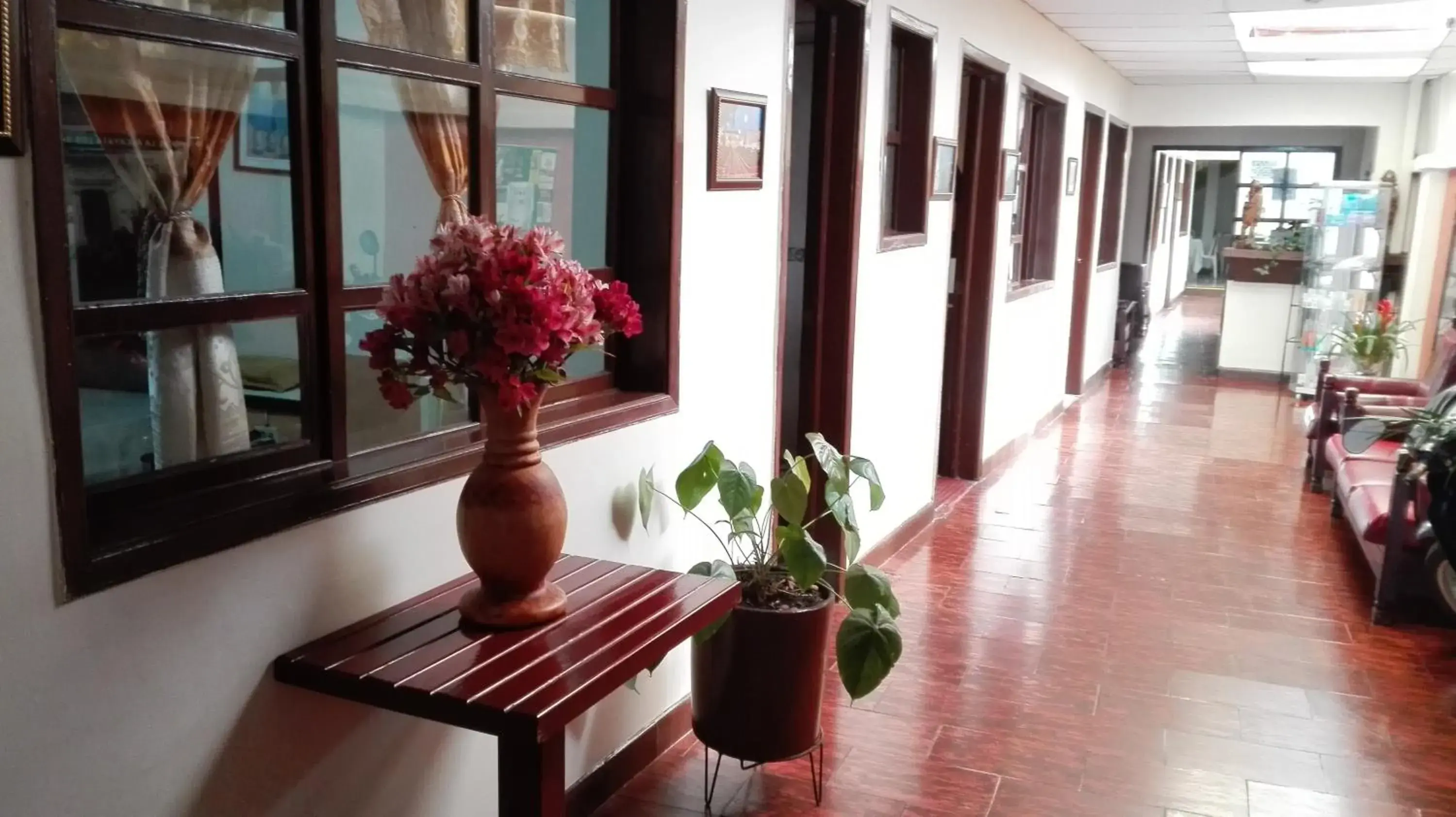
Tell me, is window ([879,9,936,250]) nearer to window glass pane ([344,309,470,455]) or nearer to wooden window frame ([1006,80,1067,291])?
wooden window frame ([1006,80,1067,291])

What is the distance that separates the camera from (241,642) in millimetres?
1670

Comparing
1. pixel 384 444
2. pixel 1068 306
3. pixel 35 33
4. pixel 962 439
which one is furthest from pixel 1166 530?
pixel 35 33

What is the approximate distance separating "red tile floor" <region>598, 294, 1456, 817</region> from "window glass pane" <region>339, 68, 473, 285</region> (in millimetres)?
1397

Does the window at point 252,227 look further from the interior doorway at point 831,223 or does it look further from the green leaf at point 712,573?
the interior doorway at point 831,223

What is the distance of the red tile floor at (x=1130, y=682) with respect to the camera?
9.32 ft

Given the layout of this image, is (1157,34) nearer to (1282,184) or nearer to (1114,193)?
(1114,193)

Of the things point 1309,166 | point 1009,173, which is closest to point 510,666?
point 1009,173

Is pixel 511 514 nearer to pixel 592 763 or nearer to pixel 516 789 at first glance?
pixel 516 789

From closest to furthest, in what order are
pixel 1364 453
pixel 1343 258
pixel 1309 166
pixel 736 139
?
1. pixel 736 139
2. pixel 1364 453
3. pixel 1343 258
4. pixel 1309 166

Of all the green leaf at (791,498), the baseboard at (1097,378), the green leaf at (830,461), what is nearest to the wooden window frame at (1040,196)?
the baseboard at (1097,378)

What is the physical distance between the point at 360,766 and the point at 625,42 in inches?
65.6

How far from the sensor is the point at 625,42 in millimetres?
2660

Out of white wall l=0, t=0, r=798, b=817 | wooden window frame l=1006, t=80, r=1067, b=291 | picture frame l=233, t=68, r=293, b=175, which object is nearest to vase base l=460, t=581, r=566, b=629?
white wall l=0, t=0, r=798, b=817

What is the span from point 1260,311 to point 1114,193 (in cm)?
162
